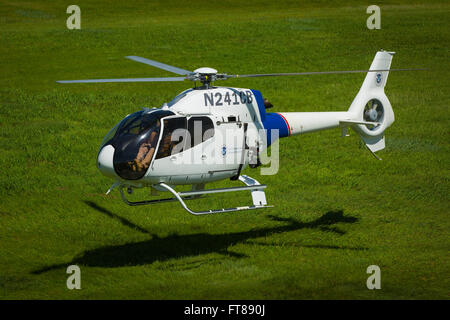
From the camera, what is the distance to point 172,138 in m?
15.7

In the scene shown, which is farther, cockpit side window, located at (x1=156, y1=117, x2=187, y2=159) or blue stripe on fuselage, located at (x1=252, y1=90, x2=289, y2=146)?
blue stripe on fuselage, located at (x1=252, y1=90, x2=289, y2=146)

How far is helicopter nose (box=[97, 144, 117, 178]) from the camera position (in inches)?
600

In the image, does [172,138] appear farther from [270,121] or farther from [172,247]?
[172,247]

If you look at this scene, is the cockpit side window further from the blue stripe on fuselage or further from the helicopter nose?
the blue stripe on fuselage

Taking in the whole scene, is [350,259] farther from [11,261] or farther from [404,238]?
[11,261]

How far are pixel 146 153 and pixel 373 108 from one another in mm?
8091

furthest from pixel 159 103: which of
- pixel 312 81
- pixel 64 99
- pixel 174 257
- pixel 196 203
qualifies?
pixel 174 257

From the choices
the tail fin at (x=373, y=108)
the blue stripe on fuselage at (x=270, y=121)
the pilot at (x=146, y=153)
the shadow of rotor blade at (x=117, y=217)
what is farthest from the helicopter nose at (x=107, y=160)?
the tail fin at (x=373, y=108)

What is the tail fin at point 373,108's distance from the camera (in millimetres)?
20125

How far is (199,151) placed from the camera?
16.1m

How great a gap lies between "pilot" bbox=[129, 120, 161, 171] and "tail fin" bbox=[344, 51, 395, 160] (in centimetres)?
705

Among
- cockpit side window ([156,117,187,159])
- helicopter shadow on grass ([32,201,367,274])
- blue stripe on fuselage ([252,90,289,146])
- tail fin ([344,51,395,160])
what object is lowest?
helicopter shadow on grass ([32,201,367,274])

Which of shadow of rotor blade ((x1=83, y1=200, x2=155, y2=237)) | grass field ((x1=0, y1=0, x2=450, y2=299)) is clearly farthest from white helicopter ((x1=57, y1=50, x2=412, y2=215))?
shadow of rotor blade ((x1=83, y1=200, x2=155, y2=237))

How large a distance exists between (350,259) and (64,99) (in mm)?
19249
